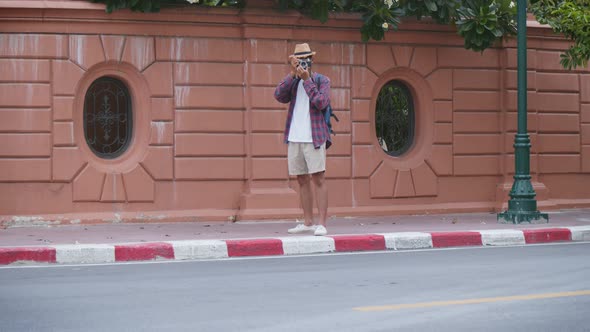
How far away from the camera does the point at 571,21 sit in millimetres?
15898

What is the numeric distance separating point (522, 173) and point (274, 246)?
458cm

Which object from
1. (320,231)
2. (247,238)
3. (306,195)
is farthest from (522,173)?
(247,238)

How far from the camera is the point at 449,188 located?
16.8 m

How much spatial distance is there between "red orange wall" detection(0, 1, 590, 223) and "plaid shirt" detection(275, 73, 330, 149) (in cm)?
Answer: 304

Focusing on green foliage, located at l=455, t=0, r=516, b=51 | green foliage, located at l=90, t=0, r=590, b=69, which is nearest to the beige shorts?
green foliage, located at l=90, t=0, r=590, b=69

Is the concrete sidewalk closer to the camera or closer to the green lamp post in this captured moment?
the green lamp post

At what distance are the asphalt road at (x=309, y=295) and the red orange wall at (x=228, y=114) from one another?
4.57 m

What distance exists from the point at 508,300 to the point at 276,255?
4220 mm

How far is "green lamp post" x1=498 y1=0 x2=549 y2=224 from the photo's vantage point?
14.4 meters

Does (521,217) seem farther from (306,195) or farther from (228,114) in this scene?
(228,114)

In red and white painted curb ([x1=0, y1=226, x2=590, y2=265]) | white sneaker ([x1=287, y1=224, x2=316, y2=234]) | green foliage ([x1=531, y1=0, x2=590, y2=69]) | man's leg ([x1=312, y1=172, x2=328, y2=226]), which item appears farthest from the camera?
green foliage ([x1=531, y1=0, x2=590, y2=69])

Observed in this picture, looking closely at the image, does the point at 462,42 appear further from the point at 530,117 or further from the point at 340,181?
the point at 340,181

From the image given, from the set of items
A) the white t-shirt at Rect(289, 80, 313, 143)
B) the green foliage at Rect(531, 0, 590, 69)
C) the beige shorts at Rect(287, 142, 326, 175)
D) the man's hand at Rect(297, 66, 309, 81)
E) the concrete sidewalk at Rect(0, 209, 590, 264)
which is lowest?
the concrete sidewalk at Rect(0, 209, 590, 264)

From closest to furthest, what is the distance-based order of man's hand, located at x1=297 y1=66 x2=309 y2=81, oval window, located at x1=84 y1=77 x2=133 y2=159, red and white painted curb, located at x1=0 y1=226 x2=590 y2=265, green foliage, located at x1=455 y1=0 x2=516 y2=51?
red and white painted curb, located at x1=0 y1=226 x2=590 y2=265, man's hand, located at x1=297 y1=66 x2=309 y2=81, oval window, located at x1=84 y1=77 x2=133 y2=159, green foliage, located at x1=455 y1=0 x2=516 y2=51
